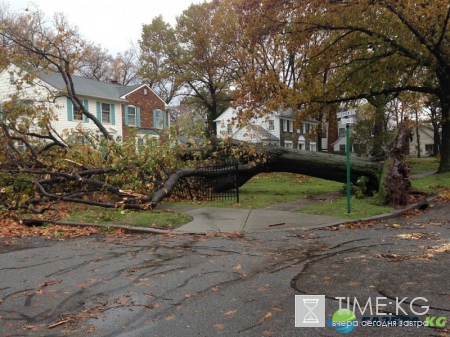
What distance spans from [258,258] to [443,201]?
8.38m

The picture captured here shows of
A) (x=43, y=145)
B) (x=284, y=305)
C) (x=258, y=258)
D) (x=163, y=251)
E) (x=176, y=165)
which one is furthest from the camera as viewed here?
(x=43, y=145)

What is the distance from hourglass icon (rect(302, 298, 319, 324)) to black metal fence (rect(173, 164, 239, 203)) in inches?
382

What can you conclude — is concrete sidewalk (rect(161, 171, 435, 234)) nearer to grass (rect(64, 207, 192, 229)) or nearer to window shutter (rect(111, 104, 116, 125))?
grass (rect(64, 207, 192, 229))

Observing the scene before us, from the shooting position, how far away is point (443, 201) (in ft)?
39.0

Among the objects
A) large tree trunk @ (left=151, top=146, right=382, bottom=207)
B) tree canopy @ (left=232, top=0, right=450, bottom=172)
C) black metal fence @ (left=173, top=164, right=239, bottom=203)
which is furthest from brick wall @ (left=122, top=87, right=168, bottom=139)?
large tree trunk @ (left=151, top=146, right=382, bottom=207)

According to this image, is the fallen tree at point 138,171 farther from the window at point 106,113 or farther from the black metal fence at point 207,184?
the window at point 106,113

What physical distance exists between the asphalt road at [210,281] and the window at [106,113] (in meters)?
23.2

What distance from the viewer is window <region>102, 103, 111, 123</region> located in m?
29.8

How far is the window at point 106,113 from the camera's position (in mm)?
29844

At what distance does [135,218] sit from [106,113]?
2226 centimetres

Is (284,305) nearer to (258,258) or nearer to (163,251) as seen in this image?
(258,258)

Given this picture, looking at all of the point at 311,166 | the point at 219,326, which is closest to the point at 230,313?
the point at 219,326

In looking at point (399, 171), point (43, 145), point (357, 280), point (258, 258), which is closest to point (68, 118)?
point (43, 145)

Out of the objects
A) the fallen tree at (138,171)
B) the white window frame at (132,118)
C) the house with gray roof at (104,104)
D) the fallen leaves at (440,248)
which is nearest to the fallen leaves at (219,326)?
the fallen leaves at (440,248)
